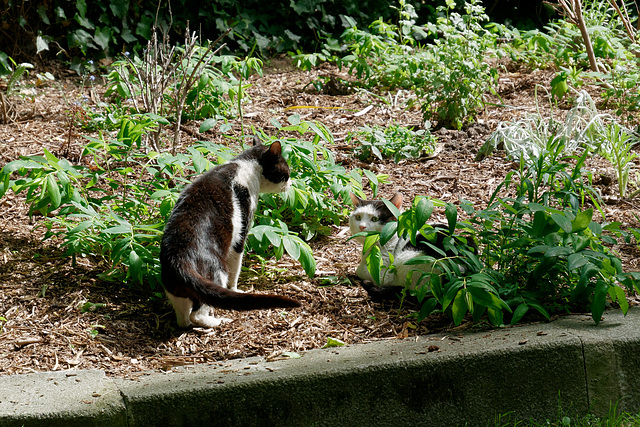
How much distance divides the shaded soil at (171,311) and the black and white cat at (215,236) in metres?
0.26

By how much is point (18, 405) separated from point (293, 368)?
3.57ft

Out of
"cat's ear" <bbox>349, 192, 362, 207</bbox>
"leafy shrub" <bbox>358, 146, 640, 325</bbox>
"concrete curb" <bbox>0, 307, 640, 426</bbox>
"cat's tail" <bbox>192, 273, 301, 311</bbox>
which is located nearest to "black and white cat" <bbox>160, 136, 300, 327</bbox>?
"cat's tail" <bbox>192, 273, 301, 311</bbox>

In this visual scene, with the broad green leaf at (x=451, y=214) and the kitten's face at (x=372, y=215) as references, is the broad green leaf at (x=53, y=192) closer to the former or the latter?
the kitten's face at (x=372, y=215)

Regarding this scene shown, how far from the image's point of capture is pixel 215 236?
3.44m

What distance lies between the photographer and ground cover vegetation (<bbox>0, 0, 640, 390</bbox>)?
3.15 metres

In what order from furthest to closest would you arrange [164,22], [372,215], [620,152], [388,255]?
[164,22]
[620,152]
[372,215]
[388,255]

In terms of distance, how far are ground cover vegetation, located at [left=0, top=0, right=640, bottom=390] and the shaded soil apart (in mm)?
109

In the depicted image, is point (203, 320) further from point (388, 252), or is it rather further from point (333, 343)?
point (388, 252)

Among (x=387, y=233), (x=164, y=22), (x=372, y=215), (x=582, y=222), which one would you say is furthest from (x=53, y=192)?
(x=164, y=22)

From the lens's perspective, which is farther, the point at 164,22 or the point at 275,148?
the point at 164,22

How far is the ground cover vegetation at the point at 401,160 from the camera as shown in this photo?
10.3 feet

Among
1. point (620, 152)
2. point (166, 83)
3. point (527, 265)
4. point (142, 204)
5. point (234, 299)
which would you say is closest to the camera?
point (234, 299)

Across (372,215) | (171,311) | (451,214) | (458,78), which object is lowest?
(171,311)

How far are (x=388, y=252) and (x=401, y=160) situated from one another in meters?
2.23
